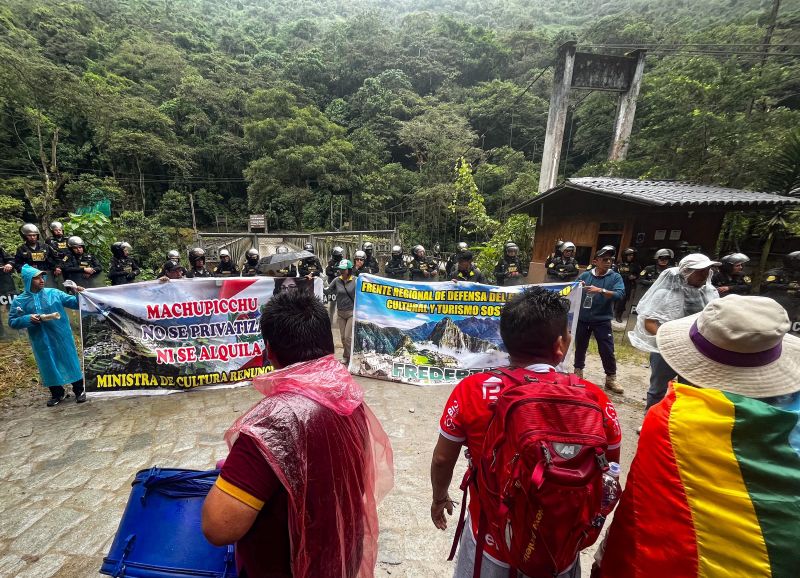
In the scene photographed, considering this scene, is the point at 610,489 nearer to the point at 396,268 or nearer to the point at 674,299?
the point at 674,299

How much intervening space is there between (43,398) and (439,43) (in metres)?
50.2

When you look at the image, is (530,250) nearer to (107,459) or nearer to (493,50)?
(107,459)

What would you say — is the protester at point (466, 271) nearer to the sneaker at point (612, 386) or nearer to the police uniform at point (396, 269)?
the sneaker at point (612, 386)

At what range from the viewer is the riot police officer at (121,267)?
283 inches

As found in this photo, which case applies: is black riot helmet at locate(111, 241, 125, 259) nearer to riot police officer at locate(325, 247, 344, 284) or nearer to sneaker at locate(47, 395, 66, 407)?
sneaker at locate(47, 395, 66, 407)

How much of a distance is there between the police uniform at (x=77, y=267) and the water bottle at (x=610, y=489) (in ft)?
28.6

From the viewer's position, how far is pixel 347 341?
5660 mm

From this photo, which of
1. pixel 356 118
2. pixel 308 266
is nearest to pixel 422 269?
pixel 308 266

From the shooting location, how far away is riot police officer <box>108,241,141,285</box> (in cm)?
719

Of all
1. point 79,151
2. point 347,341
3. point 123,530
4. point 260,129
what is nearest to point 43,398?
point 347,341

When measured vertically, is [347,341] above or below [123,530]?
below

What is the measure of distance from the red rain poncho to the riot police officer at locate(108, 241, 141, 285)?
7913 millimetres

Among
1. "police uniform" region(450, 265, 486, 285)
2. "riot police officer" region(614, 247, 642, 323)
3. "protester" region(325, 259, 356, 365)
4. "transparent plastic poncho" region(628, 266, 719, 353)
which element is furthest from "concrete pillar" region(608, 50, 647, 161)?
"protester" region(325, 259, 356, 365)

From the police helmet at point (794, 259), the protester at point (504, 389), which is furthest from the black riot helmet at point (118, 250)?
the police helmet at point (794, 259)
